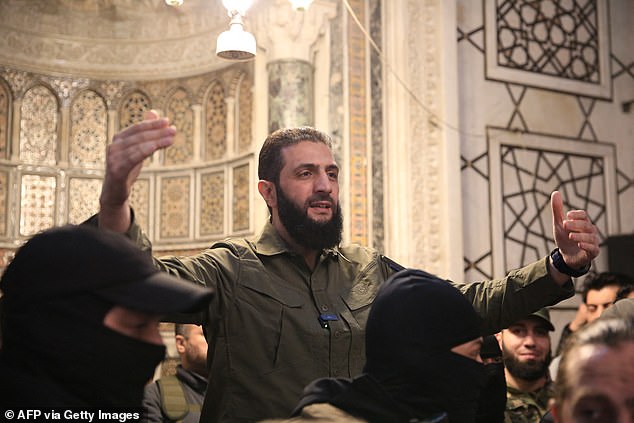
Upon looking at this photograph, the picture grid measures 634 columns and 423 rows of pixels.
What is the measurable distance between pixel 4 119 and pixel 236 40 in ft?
15.1

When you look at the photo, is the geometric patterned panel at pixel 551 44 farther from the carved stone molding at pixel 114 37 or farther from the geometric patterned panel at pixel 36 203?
the geometric patterned panel at pixel 36 203

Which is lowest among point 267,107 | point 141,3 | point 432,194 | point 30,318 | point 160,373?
point 160,373

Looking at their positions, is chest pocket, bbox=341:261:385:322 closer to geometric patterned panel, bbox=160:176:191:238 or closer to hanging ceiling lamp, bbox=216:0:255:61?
hanging ceiling lamp, bbox=216:0:255:61

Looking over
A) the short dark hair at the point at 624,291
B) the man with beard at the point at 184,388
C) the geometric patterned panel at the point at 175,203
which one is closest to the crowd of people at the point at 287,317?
the man with beard at the point at 184,388

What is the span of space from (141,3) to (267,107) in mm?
2421

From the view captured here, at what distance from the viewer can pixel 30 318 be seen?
60.9 inches

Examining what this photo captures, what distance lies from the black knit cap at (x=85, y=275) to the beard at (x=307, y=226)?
4.00 ft

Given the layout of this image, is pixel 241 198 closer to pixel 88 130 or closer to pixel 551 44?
pixel 88 130

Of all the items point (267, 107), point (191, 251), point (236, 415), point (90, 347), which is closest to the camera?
point (90, 347)

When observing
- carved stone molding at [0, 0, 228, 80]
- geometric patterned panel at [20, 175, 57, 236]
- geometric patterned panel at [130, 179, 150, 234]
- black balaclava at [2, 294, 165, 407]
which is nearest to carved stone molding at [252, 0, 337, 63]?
carved stone molding at [0, 0, 228, 80]

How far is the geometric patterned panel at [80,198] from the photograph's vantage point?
8.54 metres

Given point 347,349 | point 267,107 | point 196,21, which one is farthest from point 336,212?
point 196,21

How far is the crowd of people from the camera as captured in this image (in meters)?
1.56

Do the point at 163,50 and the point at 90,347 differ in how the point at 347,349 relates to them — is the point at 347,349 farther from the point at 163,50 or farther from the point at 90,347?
the point at 163,50
